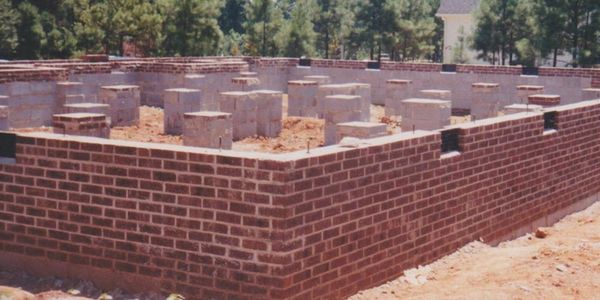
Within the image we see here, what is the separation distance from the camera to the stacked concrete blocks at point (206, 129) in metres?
13.7

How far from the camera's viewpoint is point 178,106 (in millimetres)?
16828

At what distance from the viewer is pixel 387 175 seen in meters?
7.95

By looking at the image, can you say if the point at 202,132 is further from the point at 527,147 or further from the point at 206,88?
the point at 206,88

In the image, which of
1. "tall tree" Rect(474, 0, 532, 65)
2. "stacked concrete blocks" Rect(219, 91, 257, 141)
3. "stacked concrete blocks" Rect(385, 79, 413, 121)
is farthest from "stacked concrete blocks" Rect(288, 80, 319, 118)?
"tall tree" Rect(474, 0, 532, 65)

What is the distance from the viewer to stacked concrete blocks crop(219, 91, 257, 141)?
53.9 feet

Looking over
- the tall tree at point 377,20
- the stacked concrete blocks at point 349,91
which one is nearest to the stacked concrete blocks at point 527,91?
the stacked concrete blocks at point 349,91

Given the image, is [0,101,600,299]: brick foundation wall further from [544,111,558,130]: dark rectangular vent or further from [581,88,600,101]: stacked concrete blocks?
[581,88,600,101]: stacked concrete blocks

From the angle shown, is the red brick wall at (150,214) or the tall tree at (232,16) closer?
the red brick wall at (150,214)

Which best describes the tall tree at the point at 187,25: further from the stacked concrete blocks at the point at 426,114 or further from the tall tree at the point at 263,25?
the stacked concrete blocks at the point at 426,114

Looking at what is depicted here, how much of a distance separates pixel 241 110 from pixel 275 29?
74.3 feet

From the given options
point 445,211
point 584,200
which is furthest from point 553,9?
point 445,211

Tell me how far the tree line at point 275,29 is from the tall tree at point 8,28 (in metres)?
0.04

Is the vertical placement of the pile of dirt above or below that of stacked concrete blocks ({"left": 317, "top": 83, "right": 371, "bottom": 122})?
below

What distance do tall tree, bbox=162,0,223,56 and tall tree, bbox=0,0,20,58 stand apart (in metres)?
5.61
